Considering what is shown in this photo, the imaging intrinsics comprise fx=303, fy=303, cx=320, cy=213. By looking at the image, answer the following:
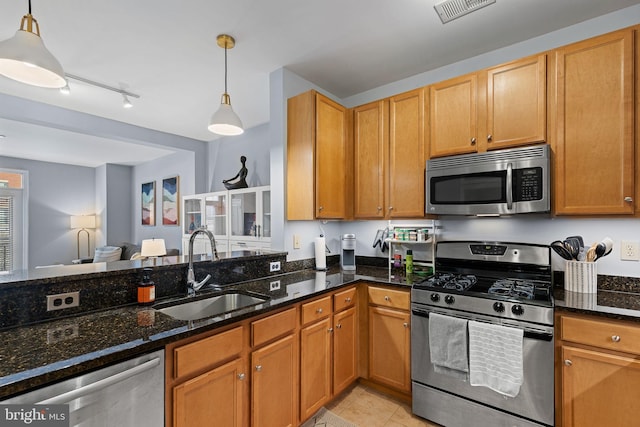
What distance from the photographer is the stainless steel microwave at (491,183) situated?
1.96 metres

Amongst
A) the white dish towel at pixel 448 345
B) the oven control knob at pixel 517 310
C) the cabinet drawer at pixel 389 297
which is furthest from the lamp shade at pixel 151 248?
the oven control knob at pixel 517 310

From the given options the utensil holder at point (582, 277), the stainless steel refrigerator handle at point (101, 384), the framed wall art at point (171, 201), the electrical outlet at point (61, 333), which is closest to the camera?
the stainless steel refrigerator handle at point (101, 384)

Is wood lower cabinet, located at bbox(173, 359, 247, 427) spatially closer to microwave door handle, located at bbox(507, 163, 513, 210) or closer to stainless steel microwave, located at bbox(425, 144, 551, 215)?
stainless steel microwave, located at bbox(425, 144, 551, 215)

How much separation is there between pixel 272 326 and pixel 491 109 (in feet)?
6.90

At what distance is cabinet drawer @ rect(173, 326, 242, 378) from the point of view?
1252 mm

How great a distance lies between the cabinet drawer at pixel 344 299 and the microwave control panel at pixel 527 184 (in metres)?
1.33

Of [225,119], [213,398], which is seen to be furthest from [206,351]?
[225,119]

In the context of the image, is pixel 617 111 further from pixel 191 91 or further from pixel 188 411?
pixel 191 91

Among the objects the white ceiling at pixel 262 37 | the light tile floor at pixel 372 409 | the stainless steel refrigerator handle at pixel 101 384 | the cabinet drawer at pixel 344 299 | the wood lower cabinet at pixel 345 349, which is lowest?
the light tile floor at pixel 372 409

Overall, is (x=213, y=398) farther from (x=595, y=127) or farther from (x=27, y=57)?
(x=595, y=127)

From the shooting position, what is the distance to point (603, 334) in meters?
1.55

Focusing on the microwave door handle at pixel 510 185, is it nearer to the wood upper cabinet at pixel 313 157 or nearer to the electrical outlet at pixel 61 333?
the wood upper cabinet at pixel 313 157

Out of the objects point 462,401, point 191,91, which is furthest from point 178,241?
point 462,401

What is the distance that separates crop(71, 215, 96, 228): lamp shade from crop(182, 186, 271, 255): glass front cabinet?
3.12 m
